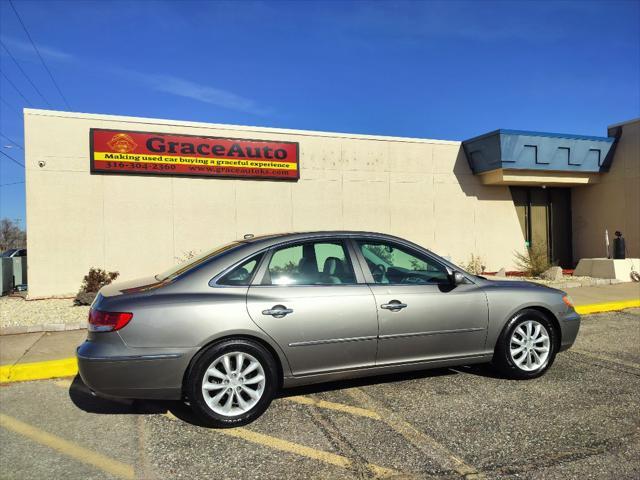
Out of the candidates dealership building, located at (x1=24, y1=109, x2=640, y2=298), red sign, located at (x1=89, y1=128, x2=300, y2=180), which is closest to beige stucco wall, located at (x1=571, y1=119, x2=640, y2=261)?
dealership building, located at (x1=24, y1=109, x2=640, y2=298)

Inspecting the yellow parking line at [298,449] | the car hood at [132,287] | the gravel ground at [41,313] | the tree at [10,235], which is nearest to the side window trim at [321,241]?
the car hood at [132,287]

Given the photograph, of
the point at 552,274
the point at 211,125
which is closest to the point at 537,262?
the point at 552,274

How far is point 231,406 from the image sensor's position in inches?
147

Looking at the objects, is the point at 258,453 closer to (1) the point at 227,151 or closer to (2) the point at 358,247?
(2) the point at 358,247

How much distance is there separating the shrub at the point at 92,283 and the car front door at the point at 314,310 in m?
6.97

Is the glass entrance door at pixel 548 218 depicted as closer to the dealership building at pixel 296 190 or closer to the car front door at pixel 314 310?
the dealership building at pixel 296 190

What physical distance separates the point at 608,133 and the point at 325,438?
16532 mm

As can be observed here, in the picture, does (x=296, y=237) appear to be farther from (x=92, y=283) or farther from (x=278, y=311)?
(x=92, y=283)

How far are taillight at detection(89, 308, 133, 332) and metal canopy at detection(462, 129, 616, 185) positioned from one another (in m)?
12.8

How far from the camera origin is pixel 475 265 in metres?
14.6

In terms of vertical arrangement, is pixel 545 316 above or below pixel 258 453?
above

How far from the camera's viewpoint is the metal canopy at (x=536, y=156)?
46.4ft

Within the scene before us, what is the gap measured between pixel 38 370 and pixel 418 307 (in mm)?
4253

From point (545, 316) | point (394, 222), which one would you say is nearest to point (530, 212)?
point (394, 222)
